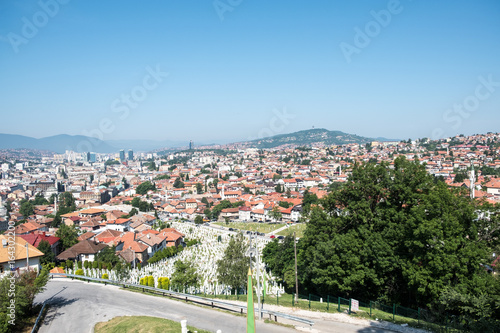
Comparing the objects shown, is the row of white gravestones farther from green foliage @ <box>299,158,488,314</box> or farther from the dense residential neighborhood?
green foliage @ <box>299,158,488,314</box>

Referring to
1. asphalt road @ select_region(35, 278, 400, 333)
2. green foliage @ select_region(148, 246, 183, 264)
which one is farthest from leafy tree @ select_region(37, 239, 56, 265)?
asphalt road @ select_region(35, 278, 400, 333)

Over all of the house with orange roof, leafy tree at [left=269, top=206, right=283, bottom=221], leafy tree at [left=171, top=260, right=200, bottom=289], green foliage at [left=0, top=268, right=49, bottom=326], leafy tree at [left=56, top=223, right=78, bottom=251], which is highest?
green foliage at [left=0, top=268, right=49, bottom=326]

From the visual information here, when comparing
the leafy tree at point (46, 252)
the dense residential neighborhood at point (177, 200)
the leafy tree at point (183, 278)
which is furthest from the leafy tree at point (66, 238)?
the leafy tree at point (183, 278)

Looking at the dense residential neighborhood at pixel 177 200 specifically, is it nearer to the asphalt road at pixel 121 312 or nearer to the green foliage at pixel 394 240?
the green foliage at pixel 394 240

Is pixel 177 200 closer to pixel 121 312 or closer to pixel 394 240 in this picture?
pixel 121 312

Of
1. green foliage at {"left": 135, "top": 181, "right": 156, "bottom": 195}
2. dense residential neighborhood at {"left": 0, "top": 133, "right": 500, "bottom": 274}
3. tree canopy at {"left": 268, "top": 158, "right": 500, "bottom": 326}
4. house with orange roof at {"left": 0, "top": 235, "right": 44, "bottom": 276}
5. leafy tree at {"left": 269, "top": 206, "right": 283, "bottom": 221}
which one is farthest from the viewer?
green foliage at {"left": 135, "top": 181, "right": 156, "bottom": 195}

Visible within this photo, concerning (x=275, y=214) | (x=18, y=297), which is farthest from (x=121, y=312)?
(x=275, y=214)
